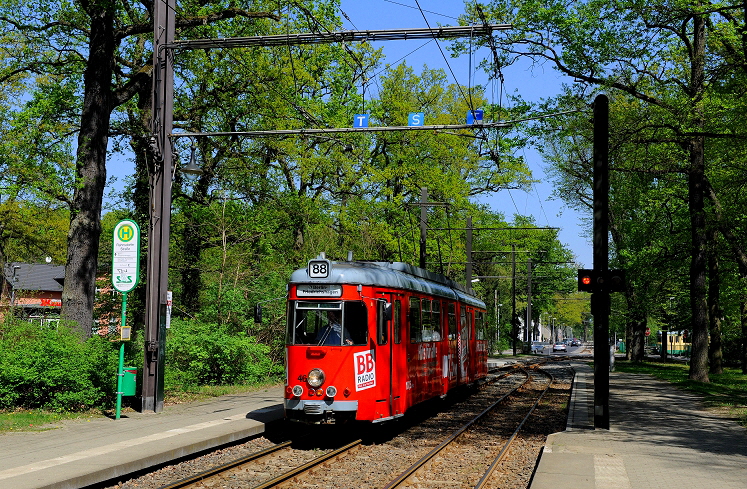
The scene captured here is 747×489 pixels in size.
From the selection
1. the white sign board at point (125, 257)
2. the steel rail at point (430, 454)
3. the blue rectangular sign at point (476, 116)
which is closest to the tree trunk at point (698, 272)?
the steel rail at point (430, 454)

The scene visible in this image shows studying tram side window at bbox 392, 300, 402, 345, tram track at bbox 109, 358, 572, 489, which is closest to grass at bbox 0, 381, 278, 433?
tram track at bbox 109, 358, 572, 489

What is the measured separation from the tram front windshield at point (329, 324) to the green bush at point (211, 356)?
19.8ft

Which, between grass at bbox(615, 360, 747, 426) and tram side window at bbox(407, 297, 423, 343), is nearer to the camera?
tram side window at bbox(407, 297, 423, 343)

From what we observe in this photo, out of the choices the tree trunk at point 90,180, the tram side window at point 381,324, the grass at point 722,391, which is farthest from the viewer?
the grass at point 722,391

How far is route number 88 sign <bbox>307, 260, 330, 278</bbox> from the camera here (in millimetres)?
14172

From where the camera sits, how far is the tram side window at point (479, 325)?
25214mm

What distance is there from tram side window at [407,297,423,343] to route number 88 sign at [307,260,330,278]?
2.59 m

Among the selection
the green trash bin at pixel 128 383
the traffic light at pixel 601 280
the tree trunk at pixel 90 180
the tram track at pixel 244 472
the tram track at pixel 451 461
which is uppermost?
the tree trunk at pixel 90 180

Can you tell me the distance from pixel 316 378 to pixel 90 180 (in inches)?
335

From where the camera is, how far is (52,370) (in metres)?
15.4

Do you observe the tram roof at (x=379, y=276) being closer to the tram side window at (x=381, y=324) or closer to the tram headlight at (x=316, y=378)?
the tram side window at (x=381, y=324)

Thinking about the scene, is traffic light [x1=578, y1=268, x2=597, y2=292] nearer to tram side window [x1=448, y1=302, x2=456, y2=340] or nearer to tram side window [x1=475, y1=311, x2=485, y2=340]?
tram side window [x1=448, y1=302, x2=456, y2=340]

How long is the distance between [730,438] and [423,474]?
22.4ft

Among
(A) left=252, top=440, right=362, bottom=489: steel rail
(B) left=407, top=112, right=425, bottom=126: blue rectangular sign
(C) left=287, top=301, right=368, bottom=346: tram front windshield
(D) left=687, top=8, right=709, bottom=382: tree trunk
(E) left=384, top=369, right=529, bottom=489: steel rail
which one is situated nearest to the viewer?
(A) left=252, top=440, right=362, bottom=489: steel rail
